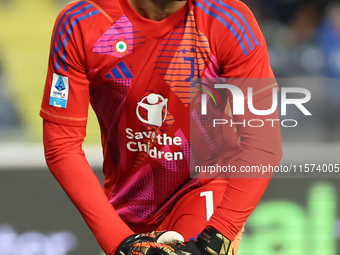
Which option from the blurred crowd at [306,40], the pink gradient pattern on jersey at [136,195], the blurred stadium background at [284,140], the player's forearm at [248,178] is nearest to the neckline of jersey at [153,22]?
the player's forearm at [248,178]

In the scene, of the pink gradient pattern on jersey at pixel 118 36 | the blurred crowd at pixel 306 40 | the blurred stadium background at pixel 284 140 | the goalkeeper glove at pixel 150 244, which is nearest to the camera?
the goalkeeper glove at pixel 150 244

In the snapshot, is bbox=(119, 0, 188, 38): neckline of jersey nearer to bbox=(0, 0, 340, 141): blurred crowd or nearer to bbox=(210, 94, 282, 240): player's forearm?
bbox=(210, 94, 282, 240): player's forearm

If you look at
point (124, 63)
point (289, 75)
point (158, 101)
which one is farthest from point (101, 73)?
point (289, 75)

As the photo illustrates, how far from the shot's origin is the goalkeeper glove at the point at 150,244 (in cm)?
111

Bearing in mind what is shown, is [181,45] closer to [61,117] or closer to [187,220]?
[61,117]

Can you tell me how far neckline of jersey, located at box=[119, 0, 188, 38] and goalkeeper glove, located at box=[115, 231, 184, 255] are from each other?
536mm

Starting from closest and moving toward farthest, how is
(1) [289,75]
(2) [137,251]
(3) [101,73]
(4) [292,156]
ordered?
(2) [137,251] → (3) [101,73] → (4) [292,156] → (1) [289,75]

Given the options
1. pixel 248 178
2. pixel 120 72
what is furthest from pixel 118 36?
pixel 248 178

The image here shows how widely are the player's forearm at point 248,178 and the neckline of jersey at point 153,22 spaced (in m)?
0.31

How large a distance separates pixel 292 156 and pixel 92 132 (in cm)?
121

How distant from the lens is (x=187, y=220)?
135 centimetres

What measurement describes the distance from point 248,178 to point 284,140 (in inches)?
62.3

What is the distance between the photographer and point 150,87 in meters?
1.26

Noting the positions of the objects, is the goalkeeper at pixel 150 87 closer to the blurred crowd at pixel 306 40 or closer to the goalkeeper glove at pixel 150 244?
the goalkeeper glove at pixel 150 244
